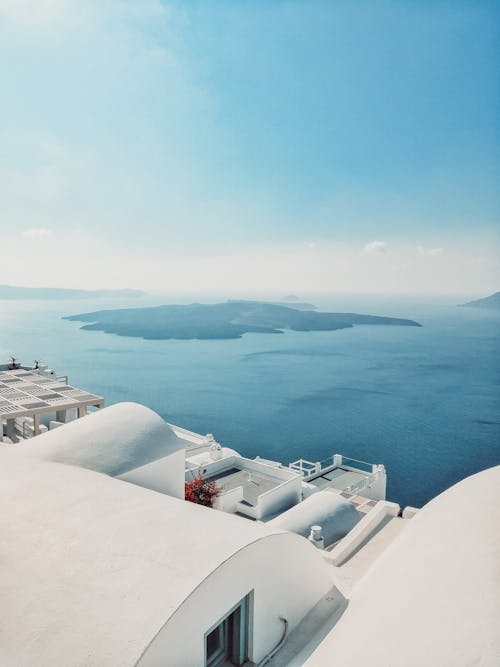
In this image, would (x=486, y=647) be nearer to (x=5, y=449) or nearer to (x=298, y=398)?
(x=5, y=449)

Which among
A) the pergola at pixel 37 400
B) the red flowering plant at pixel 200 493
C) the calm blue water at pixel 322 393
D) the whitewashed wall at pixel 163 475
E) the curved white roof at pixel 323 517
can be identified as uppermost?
the whitewashed wall at pixel 163 475

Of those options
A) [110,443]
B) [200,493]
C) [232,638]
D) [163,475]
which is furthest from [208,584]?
[200,493]

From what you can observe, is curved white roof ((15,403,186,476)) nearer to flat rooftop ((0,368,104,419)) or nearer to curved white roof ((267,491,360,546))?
curved white roof ((267,491,360,546))

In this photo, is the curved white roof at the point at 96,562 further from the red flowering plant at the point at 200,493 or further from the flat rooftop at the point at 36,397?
the flat rooftop at the point at 36,397

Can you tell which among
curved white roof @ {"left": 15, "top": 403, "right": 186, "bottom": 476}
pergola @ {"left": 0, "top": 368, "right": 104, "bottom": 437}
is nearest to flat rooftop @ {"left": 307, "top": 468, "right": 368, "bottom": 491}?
pergola @ {"left": 0, "top": 368, "right": 104, "bottom": 437}

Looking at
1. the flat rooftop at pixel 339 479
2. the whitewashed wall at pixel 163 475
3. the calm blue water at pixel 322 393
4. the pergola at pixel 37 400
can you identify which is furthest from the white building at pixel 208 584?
the calm blue water at pixel 322 393

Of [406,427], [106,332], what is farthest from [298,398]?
[106,332]
